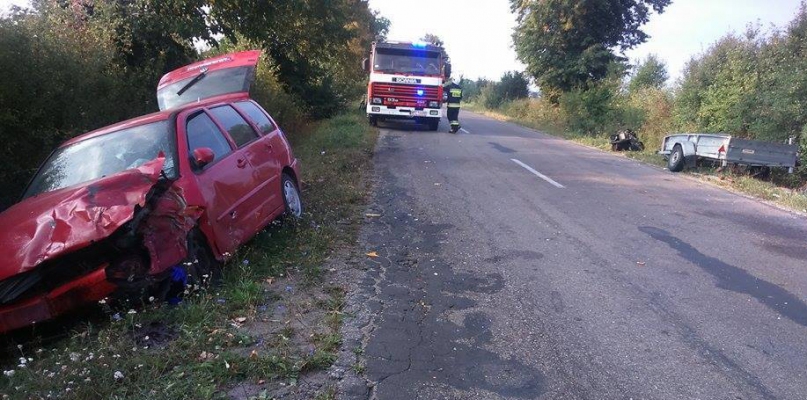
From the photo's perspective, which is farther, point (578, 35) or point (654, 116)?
point (578, 35)

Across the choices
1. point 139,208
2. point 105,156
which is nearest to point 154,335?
point 139,208

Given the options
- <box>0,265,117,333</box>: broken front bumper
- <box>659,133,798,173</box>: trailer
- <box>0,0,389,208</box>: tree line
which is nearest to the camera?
<box>0,265,117,333</box>: broken front bumper

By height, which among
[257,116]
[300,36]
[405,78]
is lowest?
[257,116]

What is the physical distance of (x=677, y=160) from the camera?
1355cm

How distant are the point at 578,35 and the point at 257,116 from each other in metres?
24.4

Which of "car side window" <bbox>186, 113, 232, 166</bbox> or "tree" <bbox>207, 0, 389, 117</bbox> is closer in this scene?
"car side window" <bbox>186, 113, 232, 166</bbox>

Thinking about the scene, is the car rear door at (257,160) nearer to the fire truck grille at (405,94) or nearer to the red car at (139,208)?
the red car at (139,208)

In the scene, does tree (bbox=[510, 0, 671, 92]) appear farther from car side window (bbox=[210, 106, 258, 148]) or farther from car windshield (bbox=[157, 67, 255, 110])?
car side window (bbox=[210, 106, 258, 148])

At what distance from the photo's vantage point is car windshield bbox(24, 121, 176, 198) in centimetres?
508

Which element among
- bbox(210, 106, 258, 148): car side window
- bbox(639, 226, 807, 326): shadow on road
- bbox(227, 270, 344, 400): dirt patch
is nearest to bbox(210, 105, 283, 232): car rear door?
bbox(210, 106, 258, 148): car side window

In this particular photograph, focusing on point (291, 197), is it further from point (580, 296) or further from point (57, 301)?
point (580, 296)

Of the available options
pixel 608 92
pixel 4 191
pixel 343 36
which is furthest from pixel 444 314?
pixel 608 92

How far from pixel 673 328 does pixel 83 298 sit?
14.4ft

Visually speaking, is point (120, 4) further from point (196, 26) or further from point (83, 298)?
point (83, 298)
